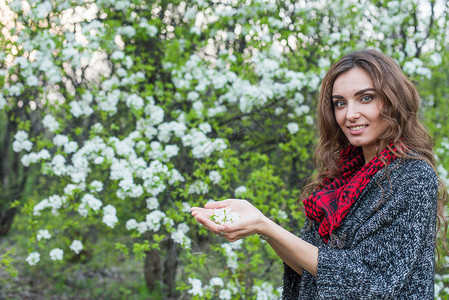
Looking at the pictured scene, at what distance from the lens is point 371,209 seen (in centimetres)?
129

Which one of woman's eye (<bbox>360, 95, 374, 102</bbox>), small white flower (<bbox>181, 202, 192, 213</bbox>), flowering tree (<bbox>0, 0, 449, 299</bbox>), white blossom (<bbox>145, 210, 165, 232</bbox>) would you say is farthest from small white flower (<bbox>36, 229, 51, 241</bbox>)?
woman's eye (<bbox>360, 95, 374, 102</bbox>)

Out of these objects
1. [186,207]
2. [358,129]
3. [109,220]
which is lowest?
[358,129]

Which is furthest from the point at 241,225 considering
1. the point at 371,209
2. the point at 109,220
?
the point at 109,220

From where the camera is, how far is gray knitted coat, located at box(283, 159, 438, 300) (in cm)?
119

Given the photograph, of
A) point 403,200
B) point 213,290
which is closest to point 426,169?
point 403,200

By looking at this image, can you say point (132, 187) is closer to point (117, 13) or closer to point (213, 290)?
point (213, 290)

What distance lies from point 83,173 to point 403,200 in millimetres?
2594

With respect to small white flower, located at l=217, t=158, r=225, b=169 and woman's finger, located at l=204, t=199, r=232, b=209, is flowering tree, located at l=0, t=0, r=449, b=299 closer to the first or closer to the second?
small white flower, located at l=217, t=158, r=225, b=169

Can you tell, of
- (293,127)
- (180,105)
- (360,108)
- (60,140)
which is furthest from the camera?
(180,105)

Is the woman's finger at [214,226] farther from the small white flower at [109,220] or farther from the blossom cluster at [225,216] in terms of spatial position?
the small white flower at [109,220]

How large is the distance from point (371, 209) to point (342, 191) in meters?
0.18

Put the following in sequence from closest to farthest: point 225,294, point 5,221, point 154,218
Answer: point 225,294
point 154,218
point 5,221

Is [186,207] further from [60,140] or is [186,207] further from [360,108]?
[360,108]

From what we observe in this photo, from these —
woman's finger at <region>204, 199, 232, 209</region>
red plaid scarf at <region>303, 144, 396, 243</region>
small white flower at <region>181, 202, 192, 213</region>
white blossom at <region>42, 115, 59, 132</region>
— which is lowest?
woman's finger at <region>204, 199, 232, 209</region>
